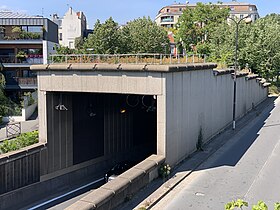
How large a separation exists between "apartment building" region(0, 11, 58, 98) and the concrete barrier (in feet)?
90.9

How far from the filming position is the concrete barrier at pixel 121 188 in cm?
1124

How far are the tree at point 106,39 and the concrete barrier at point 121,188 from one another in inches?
1314

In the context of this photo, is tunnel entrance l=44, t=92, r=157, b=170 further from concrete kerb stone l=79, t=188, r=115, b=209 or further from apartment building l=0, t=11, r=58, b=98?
apartment building l=0, t=11, r=58, b=98

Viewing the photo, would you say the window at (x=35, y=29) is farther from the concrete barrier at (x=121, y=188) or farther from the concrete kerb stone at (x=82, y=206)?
the concrete kerb stone at (x=82, y=206)

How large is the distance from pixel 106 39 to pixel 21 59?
1150cm

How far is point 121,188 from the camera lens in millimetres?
12656

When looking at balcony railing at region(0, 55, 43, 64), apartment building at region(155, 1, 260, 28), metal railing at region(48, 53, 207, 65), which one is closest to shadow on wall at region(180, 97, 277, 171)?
metal railing at region(48, 53, 207, 65)

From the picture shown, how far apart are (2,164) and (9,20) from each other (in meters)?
28.6

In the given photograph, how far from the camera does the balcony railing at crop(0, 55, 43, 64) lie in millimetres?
41000

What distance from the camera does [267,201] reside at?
45.0 ft

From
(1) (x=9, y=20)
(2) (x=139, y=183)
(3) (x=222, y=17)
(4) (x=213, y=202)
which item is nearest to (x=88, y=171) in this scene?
(2) (x=139, y=183)

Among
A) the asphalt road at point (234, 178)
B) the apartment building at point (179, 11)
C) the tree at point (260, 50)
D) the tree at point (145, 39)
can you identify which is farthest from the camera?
the apartment building at point (179, 11)

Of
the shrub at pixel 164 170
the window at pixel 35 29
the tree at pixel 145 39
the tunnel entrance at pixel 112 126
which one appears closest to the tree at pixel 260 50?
the tree at pixel 145 39

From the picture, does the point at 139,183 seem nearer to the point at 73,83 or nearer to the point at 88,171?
the point at 73,83
